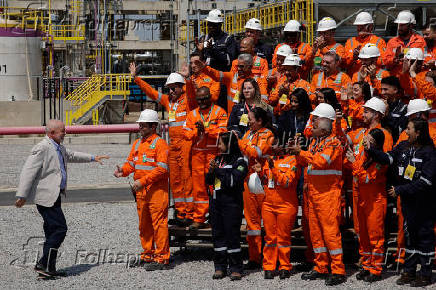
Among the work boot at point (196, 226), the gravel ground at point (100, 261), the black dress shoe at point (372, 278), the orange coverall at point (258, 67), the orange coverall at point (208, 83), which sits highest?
the orange coverall at point (258, 67)

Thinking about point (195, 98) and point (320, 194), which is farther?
point (195, 98)

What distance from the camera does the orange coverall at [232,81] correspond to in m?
9.94

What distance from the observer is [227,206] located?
838 cm

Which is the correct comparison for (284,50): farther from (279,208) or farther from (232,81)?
(279,208)

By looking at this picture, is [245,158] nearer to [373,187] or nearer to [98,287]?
[373,187]

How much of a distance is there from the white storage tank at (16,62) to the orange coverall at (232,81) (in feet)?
90.0

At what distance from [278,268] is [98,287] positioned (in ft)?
6.88

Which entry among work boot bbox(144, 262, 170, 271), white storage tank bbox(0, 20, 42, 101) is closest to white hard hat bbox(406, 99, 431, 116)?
work boot bbox(144, 262, 170, 271)

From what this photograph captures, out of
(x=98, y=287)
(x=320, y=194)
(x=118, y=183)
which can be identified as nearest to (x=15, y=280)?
(x=98, y=287)

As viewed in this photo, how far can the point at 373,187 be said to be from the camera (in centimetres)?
811

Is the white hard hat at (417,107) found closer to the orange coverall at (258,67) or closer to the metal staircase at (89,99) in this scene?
the orange coverall at (258,67)

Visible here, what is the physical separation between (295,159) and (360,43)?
2.98 meters

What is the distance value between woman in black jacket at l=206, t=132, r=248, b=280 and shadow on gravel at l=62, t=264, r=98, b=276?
171cm

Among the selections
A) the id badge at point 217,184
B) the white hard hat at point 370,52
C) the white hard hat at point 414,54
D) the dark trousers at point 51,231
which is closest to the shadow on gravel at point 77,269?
the dark trousers at point 51,231
